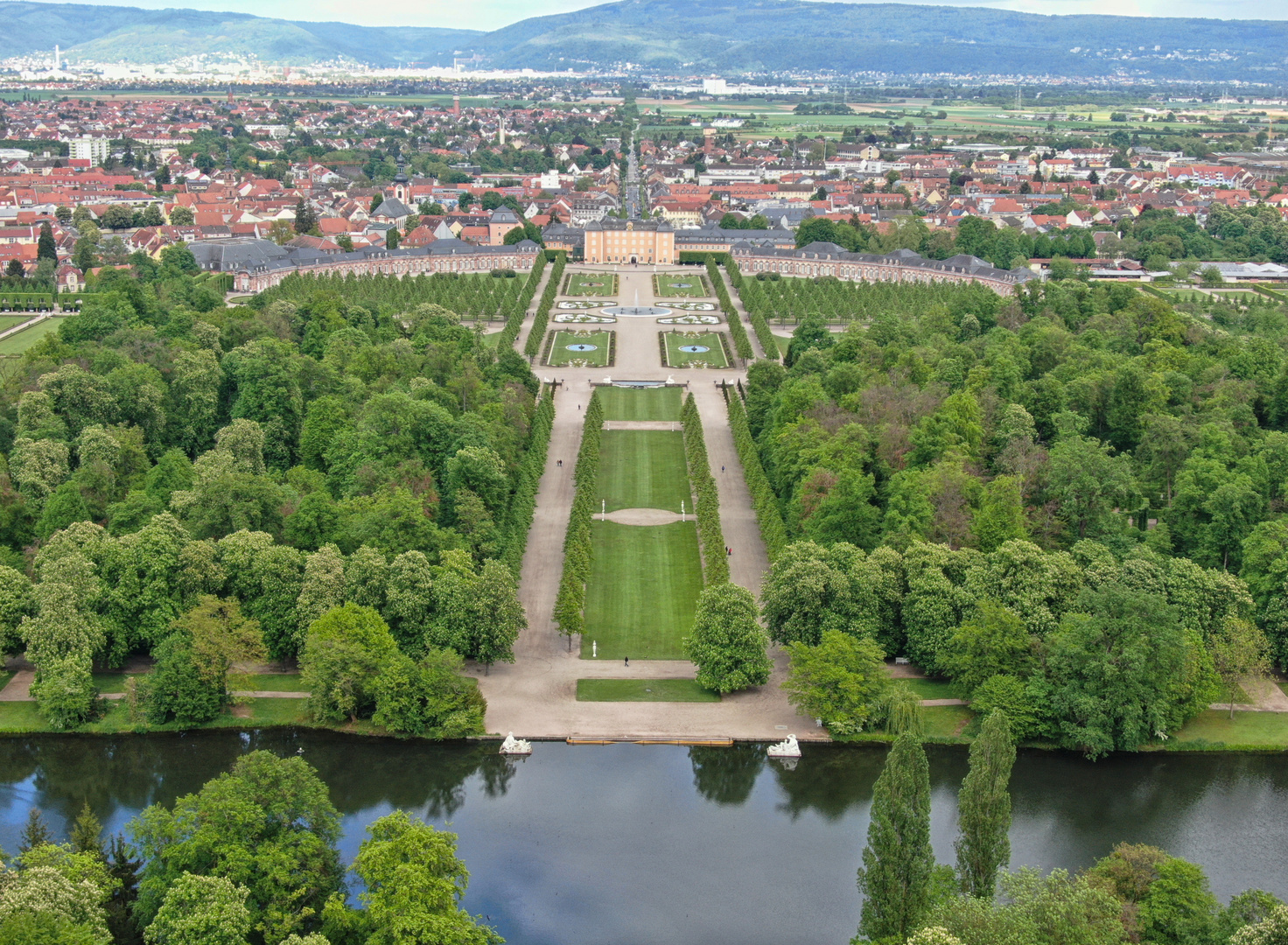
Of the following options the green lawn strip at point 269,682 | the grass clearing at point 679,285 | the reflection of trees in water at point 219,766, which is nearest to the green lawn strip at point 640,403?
the green lawn strip at point 269,682

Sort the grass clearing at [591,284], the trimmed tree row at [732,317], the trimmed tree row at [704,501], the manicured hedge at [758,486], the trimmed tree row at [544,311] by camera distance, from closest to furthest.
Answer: the trimmed tree row at [704,501]
the manicured hedge at [758,486]
the trimmed tree row at [732,317]
the trimmed tree row at [544,311]
the grass clearing at [591,284]

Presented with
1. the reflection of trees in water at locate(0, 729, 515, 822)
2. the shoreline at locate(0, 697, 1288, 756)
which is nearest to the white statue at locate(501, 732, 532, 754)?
the reflection of trees in water at locate(0, 729, 515, 822)

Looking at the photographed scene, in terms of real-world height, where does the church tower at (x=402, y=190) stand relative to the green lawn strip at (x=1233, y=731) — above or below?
above

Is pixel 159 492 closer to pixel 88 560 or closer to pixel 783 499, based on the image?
pixel 88 560

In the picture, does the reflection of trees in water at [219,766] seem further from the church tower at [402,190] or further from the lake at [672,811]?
the church tower at [402,190]

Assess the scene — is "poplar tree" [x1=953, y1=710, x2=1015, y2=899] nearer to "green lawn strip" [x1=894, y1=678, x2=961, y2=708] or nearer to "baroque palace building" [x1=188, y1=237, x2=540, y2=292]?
"green lawn strip" [x1=894, y1=678, x2=961, y2=708]
